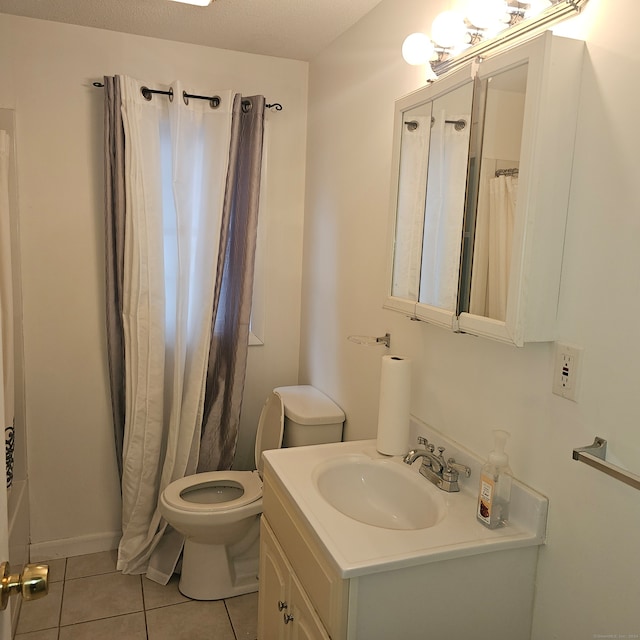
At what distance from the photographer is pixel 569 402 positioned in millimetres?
1327

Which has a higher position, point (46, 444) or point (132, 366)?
point (132, 366)

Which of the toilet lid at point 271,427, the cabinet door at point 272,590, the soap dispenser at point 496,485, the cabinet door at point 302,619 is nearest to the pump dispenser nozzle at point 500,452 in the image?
the soap dispenser at point 496,485

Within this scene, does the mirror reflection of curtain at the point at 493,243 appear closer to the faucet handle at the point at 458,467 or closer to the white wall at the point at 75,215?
the faucet handle at the point at 458,467

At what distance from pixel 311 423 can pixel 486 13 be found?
1.62 metres

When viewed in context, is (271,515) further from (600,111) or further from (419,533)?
(600,111)

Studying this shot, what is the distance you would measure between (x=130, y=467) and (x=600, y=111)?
7.76 feet

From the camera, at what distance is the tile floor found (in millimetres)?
2293

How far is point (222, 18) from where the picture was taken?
2.40 metres

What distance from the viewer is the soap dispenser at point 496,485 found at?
4.75 feet

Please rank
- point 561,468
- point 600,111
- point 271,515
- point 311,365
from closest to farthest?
point 600,111, point 561,468, point 271,515, point 311,365

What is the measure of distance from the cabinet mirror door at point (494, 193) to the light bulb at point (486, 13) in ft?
0.60

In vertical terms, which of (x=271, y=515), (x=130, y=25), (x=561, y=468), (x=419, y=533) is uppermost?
(x=130, y=25)

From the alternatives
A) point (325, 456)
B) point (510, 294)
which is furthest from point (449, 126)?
point (325, 456)

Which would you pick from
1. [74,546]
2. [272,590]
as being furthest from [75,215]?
[272,590]
